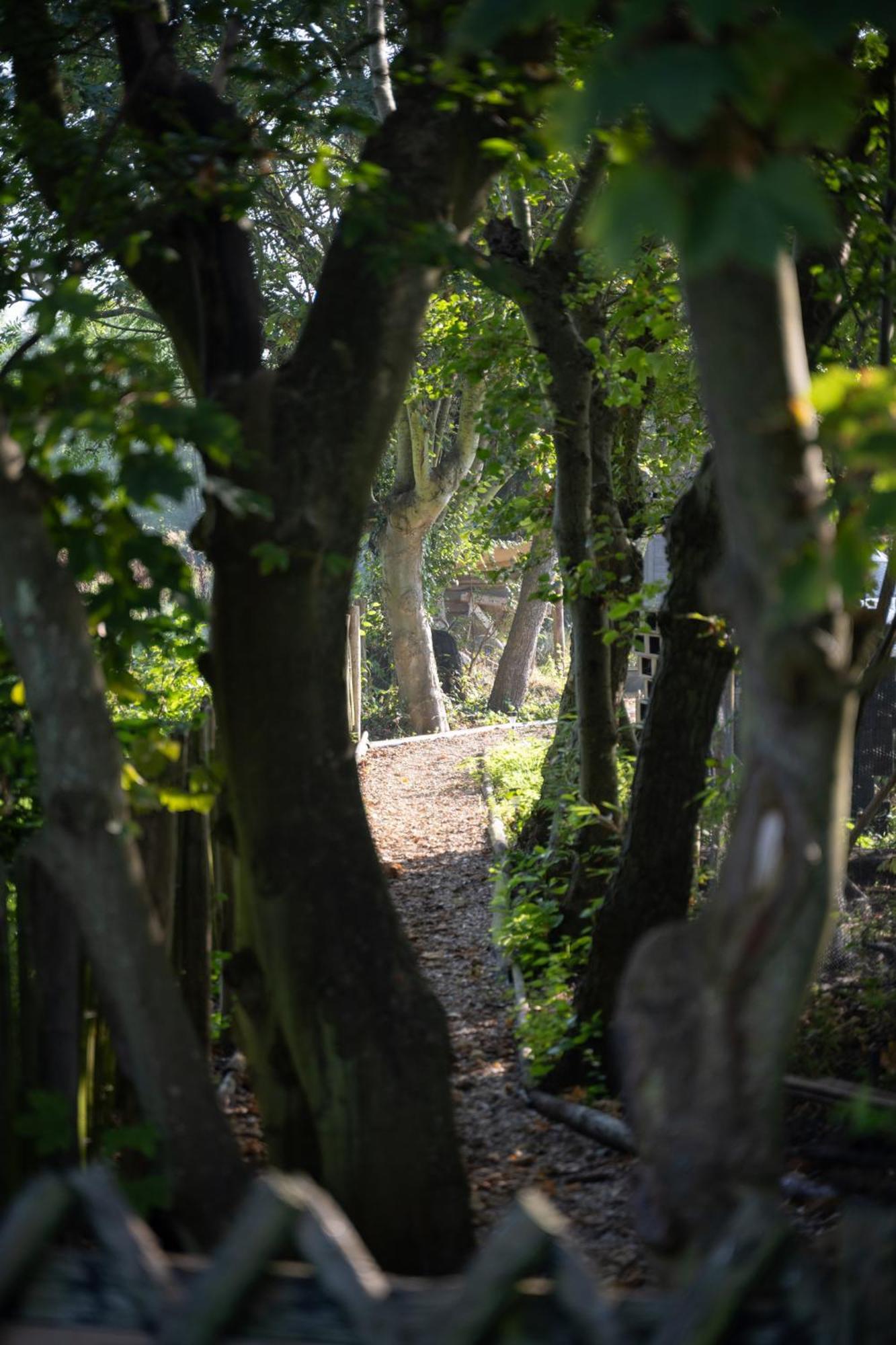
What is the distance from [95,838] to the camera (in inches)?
126

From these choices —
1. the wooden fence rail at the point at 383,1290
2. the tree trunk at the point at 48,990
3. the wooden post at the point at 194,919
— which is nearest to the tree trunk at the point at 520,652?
the wooden post at the point at 194,919

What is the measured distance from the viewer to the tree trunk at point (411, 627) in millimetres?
21219

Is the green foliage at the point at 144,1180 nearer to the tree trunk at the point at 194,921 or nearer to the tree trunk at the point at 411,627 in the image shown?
the tree trunk at the point at 194,921

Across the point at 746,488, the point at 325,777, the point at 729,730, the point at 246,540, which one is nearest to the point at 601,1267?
the point at 325,777

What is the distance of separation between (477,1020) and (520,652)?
1716cm

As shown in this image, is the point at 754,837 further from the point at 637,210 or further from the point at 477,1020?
the point at 477,1020

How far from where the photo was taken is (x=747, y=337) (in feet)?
7.68

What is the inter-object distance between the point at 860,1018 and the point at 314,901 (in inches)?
132

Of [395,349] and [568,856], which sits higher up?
[395,349]

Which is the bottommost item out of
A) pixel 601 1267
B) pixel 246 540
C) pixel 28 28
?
pixel 601 1267

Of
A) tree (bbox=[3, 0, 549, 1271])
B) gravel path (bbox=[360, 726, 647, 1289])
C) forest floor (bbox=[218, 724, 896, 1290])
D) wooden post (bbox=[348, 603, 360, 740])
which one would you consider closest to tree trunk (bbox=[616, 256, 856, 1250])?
forest floor (bbox=[218, 724, 896, 1290])

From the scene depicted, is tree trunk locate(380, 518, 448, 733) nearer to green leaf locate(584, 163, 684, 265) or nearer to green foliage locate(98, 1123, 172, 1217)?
green foliage locate(98, 1123, 172, 1217)

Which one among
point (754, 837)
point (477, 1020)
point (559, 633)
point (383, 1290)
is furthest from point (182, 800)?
point (559, 633)

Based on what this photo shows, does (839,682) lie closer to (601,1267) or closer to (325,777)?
(325,777)
